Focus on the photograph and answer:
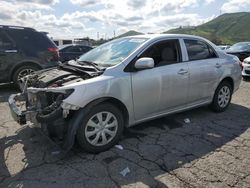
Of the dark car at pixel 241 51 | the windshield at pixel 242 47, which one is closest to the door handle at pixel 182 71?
the dark car at pixel 241 51

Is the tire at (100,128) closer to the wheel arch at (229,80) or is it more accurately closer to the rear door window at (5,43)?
the wheel arch at (229,80)

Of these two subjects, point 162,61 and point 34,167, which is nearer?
point 34,167

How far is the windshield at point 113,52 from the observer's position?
4.55 metres

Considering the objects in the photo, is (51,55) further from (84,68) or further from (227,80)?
(227,80)

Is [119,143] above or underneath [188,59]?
underneath

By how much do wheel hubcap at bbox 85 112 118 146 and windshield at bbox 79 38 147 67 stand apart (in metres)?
0.84

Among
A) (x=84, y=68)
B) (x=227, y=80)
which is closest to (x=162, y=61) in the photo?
(x=84, y=68)

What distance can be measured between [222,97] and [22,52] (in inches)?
221

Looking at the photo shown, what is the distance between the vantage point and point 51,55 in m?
8.61

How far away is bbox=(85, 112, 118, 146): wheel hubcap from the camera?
397cm

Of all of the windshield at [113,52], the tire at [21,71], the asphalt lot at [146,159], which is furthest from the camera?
the tire at [21,71]

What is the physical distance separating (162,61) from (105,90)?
55.5 inches

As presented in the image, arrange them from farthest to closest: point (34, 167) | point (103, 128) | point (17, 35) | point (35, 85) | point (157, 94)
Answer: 1. point (17, 35)
2. point (157, 94)
3. point (35, 85)
4. point (103, 128)
5. point (34, 167)

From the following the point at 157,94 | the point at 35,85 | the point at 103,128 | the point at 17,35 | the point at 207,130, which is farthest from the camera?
the point at 17,35
